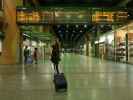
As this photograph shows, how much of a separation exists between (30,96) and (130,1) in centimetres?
3713

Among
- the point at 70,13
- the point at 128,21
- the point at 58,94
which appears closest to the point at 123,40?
the point at 128,21

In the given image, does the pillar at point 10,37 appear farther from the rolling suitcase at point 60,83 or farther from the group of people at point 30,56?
the rolling suitcase at point 60,83

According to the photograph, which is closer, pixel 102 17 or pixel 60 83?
pixel 60 83

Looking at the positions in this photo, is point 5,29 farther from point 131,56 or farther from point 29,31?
point 131,56

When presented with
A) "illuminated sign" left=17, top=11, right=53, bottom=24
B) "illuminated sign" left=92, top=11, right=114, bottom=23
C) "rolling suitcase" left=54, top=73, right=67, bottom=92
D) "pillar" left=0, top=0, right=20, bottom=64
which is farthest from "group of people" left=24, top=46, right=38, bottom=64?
"rolling suitcase" left=54, top=73, right=67, bottom=92

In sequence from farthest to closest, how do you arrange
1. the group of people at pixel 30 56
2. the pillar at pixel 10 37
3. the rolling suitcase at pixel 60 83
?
the group of people at pixel 30 56, the pillar at pixel 10 37, the rolling suitcase at pixel 60 83

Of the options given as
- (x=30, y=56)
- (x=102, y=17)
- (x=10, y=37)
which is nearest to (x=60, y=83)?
(x=102, y=17)

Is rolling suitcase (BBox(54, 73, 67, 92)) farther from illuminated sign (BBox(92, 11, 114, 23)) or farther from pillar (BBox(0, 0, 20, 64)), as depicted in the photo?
illuminated sign (BBox(92, 11, 114, 23))

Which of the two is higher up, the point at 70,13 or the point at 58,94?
the point at 70,13

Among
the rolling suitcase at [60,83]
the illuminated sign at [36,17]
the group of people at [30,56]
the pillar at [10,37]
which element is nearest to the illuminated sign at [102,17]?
the illuminated sign at [36,17]

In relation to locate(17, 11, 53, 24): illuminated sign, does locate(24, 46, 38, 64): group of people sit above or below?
below

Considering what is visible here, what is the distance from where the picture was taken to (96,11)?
4344 centimetres

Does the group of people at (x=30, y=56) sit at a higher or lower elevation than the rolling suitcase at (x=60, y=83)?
higher

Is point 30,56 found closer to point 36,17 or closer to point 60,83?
point 36,17
